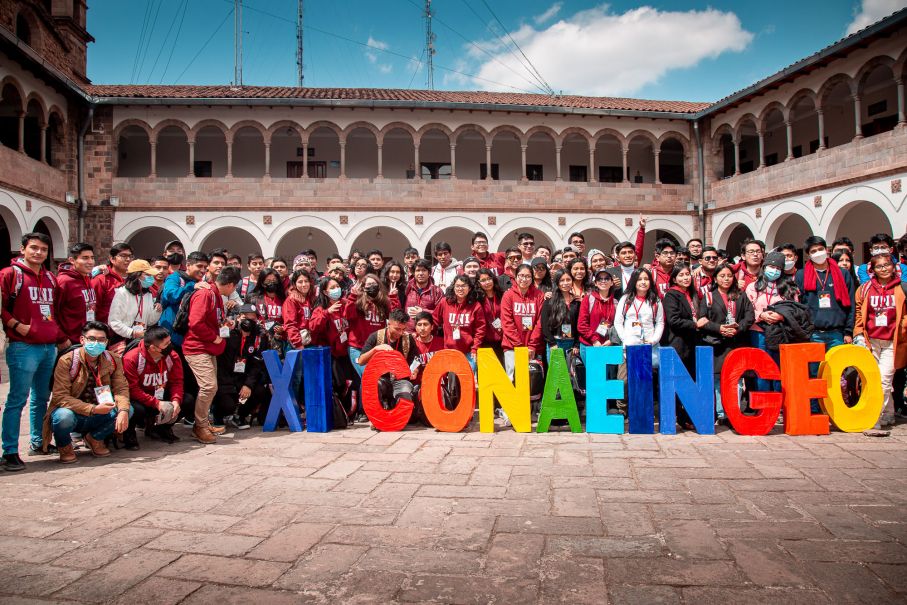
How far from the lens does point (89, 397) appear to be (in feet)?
18.7

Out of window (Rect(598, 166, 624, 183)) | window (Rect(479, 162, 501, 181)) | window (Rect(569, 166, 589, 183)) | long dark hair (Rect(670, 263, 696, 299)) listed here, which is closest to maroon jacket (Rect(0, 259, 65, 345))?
long dark hair (Rect(670, 263, 696, 299))

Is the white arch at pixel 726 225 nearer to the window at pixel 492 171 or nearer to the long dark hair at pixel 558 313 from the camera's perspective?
the window at pixel 492 171

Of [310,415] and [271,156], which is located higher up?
[271,156]

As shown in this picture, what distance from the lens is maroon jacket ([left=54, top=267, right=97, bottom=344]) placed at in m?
6.01

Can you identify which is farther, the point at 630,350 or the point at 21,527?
the point at 630,350

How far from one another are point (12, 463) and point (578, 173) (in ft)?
75.6

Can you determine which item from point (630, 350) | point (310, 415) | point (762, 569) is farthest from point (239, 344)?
point (762, 569)

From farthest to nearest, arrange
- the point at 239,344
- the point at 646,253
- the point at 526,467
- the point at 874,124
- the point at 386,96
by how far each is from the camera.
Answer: the point at 646,253 < the point at 386,96 < the point at 874,124 < the point at 239,344 < the point at 526,467

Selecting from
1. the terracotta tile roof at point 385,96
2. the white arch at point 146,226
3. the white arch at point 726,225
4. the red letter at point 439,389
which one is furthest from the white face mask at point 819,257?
the white arch at point 146,226

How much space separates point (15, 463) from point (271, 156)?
783 inches

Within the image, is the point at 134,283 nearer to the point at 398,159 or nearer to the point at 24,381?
the point at 24,381

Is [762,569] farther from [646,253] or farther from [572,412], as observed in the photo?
[646,253]

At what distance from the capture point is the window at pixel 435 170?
24125mm

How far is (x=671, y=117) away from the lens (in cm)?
Result: 2227
